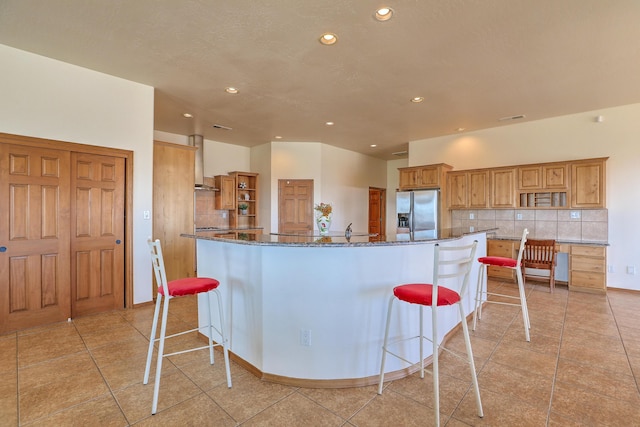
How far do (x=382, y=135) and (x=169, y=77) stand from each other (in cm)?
413

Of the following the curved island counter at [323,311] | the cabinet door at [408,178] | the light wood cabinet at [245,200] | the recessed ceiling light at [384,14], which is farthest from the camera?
the light wood cabinet at [245,200]

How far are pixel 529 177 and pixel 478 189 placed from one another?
32.6 inches

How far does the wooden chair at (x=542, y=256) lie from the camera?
4.59m

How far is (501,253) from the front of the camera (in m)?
5.24

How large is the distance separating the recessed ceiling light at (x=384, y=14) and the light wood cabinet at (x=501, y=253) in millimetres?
4375

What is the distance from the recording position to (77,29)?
264 cm

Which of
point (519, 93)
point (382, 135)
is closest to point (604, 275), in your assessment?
point (519, 93)

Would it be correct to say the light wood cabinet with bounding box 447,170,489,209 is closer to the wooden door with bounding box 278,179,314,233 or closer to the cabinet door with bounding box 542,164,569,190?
the cabinet door with bounding box 542,164,569,190

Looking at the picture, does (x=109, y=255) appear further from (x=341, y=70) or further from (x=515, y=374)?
(x=515, y=374)

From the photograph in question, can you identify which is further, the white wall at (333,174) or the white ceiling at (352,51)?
the white wall at (333,174)

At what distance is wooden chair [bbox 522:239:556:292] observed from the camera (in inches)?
181

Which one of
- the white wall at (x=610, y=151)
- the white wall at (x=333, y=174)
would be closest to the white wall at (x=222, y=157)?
the white wall at (x=333, y=174)

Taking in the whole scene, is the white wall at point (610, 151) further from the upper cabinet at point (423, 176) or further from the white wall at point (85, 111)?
the white wall at point (85, 111)

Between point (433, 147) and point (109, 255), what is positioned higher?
point (433, 147)
